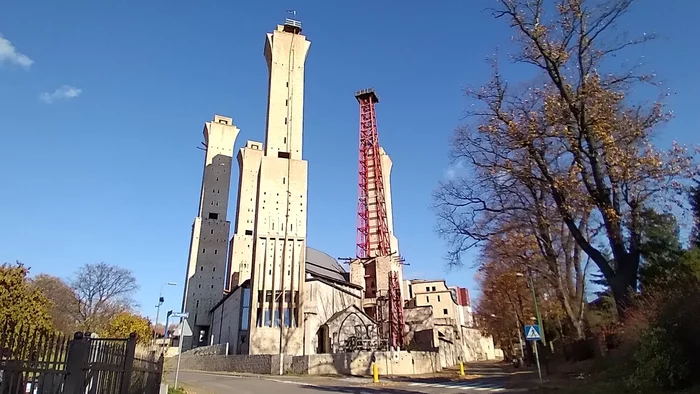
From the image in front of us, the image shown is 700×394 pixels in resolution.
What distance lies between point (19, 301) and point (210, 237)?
5808cm

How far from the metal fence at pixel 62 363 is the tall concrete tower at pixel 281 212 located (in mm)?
38979

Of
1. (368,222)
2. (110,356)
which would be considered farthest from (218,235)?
(110,356)

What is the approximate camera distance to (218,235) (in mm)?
76875

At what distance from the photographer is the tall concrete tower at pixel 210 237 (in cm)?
7012

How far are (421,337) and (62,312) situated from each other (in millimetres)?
40828

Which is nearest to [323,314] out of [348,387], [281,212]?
[281,212]

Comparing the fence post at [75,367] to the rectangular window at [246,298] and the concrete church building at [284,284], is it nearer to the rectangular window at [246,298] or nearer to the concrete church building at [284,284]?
the concrete church building at [284,284]

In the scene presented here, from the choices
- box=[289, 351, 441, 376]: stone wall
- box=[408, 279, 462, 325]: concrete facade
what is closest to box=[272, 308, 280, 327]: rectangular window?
box=[289, 351, 441, 376]: stone wall

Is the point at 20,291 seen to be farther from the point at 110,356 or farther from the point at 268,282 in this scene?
the point at 268,282

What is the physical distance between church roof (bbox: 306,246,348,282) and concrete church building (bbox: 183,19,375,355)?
228mm

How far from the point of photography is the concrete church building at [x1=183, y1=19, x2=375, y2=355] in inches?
1897

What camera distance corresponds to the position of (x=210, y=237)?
76.1 m

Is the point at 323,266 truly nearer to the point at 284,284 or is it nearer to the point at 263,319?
the point at 284,284

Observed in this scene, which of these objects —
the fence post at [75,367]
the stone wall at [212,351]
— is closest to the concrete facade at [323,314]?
the stone wall at [212,351]
